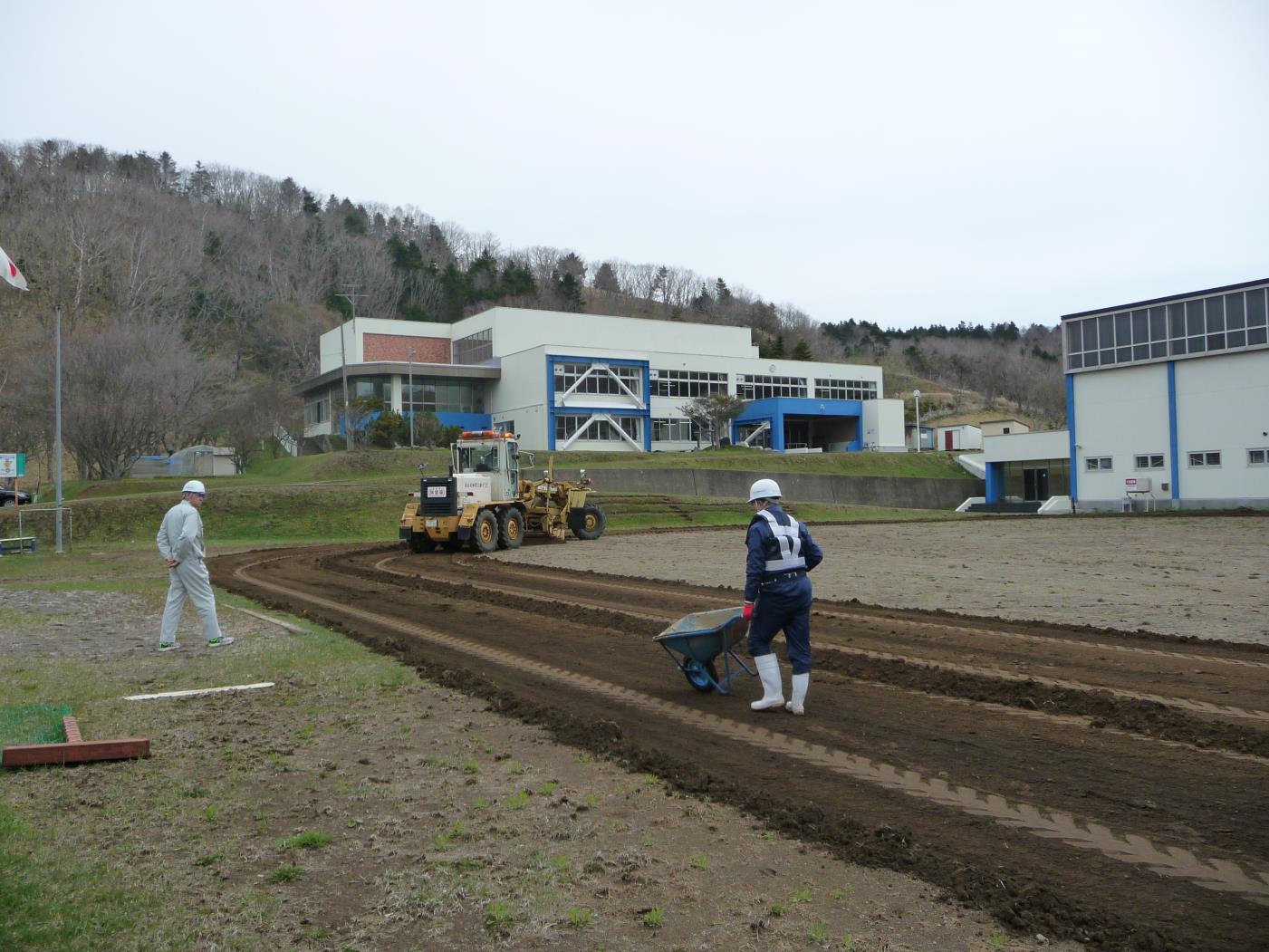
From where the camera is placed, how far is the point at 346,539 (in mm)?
36781

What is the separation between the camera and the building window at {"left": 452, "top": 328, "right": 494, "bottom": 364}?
80.4m

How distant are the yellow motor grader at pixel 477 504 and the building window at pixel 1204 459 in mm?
31624

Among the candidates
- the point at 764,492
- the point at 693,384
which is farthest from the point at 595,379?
the point at 764,492

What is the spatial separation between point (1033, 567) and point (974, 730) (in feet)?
45.6

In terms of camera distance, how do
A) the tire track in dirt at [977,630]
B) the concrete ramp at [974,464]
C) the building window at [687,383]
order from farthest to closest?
1. the building window at [687,383]
2. the concrete ramp at [974,464]
3. the tire track in dirt at [977,630]

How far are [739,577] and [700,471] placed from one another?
1312 inches

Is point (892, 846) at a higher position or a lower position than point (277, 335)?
lower

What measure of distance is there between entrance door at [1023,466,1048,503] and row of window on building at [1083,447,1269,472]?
1172cm

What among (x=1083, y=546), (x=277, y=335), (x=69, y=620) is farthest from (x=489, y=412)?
(x=69, y=620)

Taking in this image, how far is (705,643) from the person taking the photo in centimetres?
870

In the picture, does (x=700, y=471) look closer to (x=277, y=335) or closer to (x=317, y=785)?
(x=317, y=785)

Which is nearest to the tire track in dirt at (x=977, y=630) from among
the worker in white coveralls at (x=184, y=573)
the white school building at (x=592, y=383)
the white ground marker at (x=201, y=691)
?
the worker in white coveralls at (x=184, y=573)

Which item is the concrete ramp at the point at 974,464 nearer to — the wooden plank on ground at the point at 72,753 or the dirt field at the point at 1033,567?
the dirt field at the point at 1033,567

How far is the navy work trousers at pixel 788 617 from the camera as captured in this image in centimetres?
833
